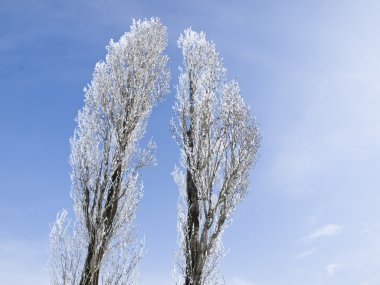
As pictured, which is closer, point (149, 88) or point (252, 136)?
point (252, 136)

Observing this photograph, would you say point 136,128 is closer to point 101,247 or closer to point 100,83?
point 100,83

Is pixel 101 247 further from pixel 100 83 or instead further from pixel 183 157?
pixel 100 83

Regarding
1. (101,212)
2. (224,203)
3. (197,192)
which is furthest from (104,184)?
(224,203)

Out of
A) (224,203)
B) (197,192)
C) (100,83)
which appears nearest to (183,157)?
(197,192)

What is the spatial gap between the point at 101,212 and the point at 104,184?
0.72 metres

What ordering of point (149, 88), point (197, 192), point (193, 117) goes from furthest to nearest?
1. point (149, 88)
2. point (193, 117)
3. point (197, 192)

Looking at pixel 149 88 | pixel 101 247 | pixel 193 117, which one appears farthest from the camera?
pixel 149 88

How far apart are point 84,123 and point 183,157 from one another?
2.77 m

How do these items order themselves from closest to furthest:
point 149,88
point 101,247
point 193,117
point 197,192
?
point 101,247 → point 197,192 → point 193,117 → point 149,88

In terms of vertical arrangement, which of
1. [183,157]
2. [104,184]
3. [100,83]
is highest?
[100,83]

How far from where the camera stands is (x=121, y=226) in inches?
381

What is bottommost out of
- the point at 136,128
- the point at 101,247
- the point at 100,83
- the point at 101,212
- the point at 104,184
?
the point at 101,247

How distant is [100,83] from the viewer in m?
11.4

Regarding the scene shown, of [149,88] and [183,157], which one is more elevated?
[149,88]
